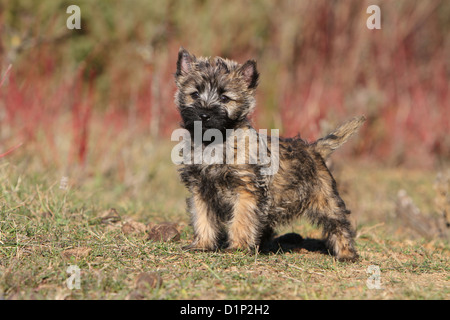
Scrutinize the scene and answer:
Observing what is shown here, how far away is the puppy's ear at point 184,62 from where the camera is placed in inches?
185

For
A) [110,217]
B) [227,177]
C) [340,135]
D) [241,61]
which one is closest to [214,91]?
[227,177]

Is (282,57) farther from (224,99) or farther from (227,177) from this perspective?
(227,177)

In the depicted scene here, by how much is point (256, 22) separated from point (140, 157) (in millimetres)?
5896

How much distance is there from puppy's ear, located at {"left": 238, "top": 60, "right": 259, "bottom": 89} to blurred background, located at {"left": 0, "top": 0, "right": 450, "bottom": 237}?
3248 mm

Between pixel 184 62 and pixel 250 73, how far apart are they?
621mm

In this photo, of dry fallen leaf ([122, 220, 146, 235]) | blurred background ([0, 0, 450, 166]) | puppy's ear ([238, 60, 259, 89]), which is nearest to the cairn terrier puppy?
puppy's ear ([238, 60, 259, 89])

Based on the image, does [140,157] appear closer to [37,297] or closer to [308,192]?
[308,192]

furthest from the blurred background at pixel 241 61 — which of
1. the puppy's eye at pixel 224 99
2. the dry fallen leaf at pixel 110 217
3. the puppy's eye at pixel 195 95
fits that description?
the puppy's eye at pixel 224 99

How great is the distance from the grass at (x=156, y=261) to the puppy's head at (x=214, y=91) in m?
1.10

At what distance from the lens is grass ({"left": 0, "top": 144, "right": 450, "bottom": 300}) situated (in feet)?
10.7

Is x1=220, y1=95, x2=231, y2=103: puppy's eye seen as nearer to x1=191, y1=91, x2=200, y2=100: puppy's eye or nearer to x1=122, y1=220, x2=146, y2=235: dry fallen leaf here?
x1=191, y1=91, x2=200, y2=100: puppy's eye

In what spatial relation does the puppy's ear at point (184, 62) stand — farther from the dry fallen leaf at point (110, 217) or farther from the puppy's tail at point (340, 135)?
the dry fallen leaf at point (110, 217)

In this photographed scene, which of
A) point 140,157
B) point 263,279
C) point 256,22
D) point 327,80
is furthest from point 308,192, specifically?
point 256,22
